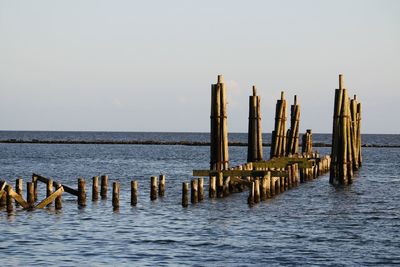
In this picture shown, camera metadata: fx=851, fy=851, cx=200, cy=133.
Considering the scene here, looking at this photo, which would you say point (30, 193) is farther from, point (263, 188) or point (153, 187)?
point (263, 188)

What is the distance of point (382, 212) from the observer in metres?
31.7

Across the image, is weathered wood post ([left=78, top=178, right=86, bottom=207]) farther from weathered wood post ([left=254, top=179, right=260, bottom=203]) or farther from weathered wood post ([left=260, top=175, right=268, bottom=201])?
weathered wood post ([left=260, top=175, right=268, bottom=201])

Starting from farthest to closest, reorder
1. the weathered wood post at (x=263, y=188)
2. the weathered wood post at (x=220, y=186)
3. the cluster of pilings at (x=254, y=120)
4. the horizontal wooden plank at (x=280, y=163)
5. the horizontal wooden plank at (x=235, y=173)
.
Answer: the cluster of pilings at (x=254, y=120) < the horizontal wooden plank at (x=280, y=163) < the weathered wood post at (x=220, y=186) < the horizontal wooden plank at (x=235, y=173) < the weathered wood post at (x=263, y=188)

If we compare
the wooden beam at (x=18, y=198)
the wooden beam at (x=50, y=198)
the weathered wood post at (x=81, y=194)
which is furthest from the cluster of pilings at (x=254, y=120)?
the wooden beam at (x=18, y=198)

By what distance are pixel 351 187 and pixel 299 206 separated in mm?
10781

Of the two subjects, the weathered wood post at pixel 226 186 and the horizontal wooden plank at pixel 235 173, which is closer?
the horizontal wooden plank at pixel 235 173

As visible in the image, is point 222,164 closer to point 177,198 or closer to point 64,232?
point 177,198

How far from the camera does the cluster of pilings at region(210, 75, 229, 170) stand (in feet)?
109

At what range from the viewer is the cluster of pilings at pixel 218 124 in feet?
109

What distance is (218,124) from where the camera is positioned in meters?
33.2

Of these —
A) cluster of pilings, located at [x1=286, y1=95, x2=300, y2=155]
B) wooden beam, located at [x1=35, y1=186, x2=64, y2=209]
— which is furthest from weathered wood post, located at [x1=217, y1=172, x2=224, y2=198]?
cluster of pilings, located at [x1=286, y1=95, x2=300, y2=155]

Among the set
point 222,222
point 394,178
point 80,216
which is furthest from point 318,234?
point 394,178

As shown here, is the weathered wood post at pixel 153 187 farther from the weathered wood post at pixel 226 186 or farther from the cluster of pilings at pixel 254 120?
the cluster of pilings at pixel 254 120

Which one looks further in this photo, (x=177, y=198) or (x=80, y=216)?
(x=177, y=198)
